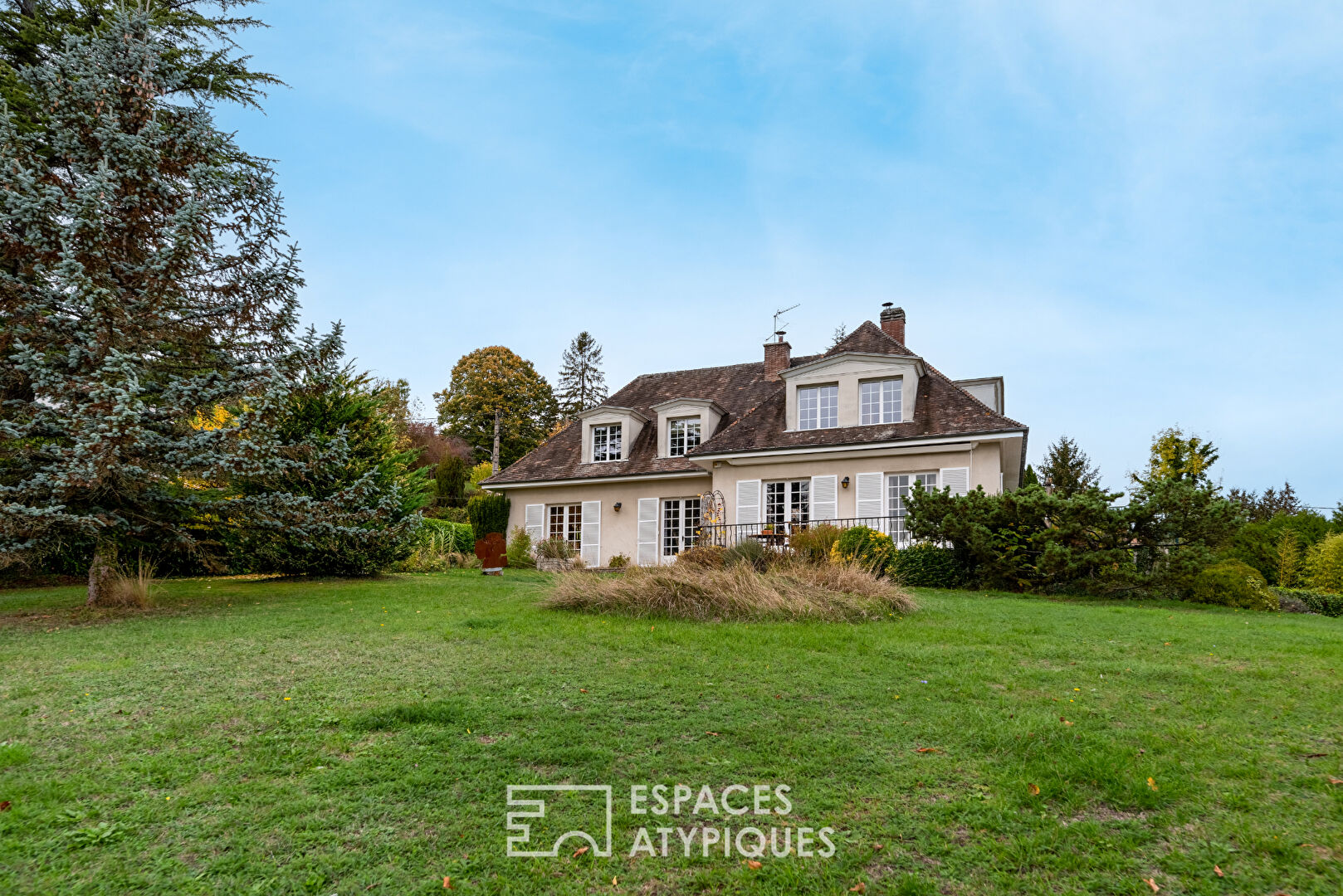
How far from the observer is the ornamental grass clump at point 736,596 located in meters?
7.97

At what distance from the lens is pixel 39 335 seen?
8.13 meters

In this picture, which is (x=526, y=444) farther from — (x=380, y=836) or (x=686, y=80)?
(x=380, y=836)

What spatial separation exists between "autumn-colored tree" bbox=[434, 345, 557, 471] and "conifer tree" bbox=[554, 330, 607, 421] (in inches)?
179

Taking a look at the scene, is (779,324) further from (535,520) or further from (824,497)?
(535,520)

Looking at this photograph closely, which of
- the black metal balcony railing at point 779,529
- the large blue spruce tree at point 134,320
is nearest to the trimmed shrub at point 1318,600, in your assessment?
the black metal balcony railing at point 779,529

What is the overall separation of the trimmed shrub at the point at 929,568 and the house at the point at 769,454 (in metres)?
1.27

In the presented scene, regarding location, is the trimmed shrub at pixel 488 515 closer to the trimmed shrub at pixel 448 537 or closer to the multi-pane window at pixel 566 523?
the trimmed shrub at pixel 448 537

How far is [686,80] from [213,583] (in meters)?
11.8

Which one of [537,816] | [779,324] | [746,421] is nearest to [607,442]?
[746,421]

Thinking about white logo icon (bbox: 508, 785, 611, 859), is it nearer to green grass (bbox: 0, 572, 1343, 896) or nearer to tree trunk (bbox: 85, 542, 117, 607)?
green grass (bbox: 0, 572, 1343, 896)

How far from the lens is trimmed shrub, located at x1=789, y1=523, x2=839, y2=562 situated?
13.2 m

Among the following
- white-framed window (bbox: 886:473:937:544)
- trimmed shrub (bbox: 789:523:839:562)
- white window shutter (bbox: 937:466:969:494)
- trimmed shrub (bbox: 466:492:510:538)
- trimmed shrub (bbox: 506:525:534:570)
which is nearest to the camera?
trimmed shrub (bbox: 789:523:839:562)

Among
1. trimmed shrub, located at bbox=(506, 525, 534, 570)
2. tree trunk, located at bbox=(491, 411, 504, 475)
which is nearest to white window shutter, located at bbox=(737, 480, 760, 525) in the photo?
trimmed shrub, located at bbox=(506, 525, 534, 570)

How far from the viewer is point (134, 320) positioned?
8.30 m
